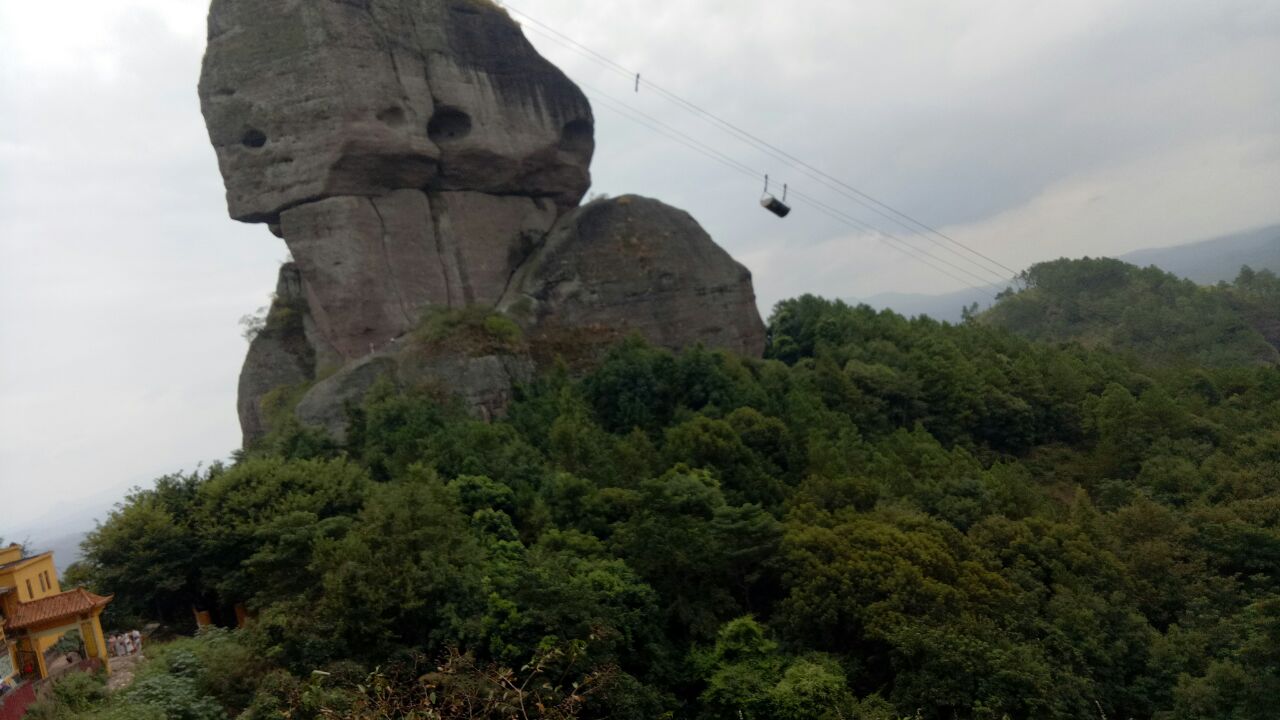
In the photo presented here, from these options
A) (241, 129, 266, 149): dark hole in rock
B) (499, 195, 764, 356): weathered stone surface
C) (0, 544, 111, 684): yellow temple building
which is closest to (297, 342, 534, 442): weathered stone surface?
(499, 195, 764, 356): weathered stone surface

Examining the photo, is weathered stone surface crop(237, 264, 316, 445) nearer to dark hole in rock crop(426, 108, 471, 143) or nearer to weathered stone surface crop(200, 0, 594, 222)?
weathered stone surface crop(200, 0, 594, 222)

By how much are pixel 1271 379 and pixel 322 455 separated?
3148 centimetres

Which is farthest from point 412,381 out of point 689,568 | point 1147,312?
point 1147,312

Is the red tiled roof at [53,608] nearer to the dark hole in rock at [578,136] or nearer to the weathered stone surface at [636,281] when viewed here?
the weathered stone surface at [636,281]

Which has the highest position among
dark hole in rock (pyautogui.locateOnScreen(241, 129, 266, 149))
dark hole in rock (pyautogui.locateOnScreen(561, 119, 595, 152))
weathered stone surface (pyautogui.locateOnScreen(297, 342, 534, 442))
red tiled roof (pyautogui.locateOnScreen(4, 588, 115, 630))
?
dark hole in rock (pyautogui.locateOnScreen(241, 129, 266, 149))

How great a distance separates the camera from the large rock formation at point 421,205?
23609 millimetres

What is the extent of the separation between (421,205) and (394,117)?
2.50m

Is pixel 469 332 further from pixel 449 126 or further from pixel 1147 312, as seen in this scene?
pixel 1147 312

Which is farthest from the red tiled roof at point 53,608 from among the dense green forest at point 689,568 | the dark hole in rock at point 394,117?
the dark hole in rock at point 394,117

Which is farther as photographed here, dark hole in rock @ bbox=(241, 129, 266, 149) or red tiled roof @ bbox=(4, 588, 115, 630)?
dark hole in rock @ bbox=(241, 129, 266, 149)

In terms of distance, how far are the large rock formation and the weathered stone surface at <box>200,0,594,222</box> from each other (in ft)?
0.15

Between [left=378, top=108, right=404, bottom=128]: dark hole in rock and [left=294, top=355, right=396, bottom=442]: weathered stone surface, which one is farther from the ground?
[left=378, top=108, right=404, bottom=128]: dark hole in rock

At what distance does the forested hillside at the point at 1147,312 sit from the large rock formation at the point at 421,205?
2506 cm

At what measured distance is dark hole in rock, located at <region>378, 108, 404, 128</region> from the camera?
24.5 metres
